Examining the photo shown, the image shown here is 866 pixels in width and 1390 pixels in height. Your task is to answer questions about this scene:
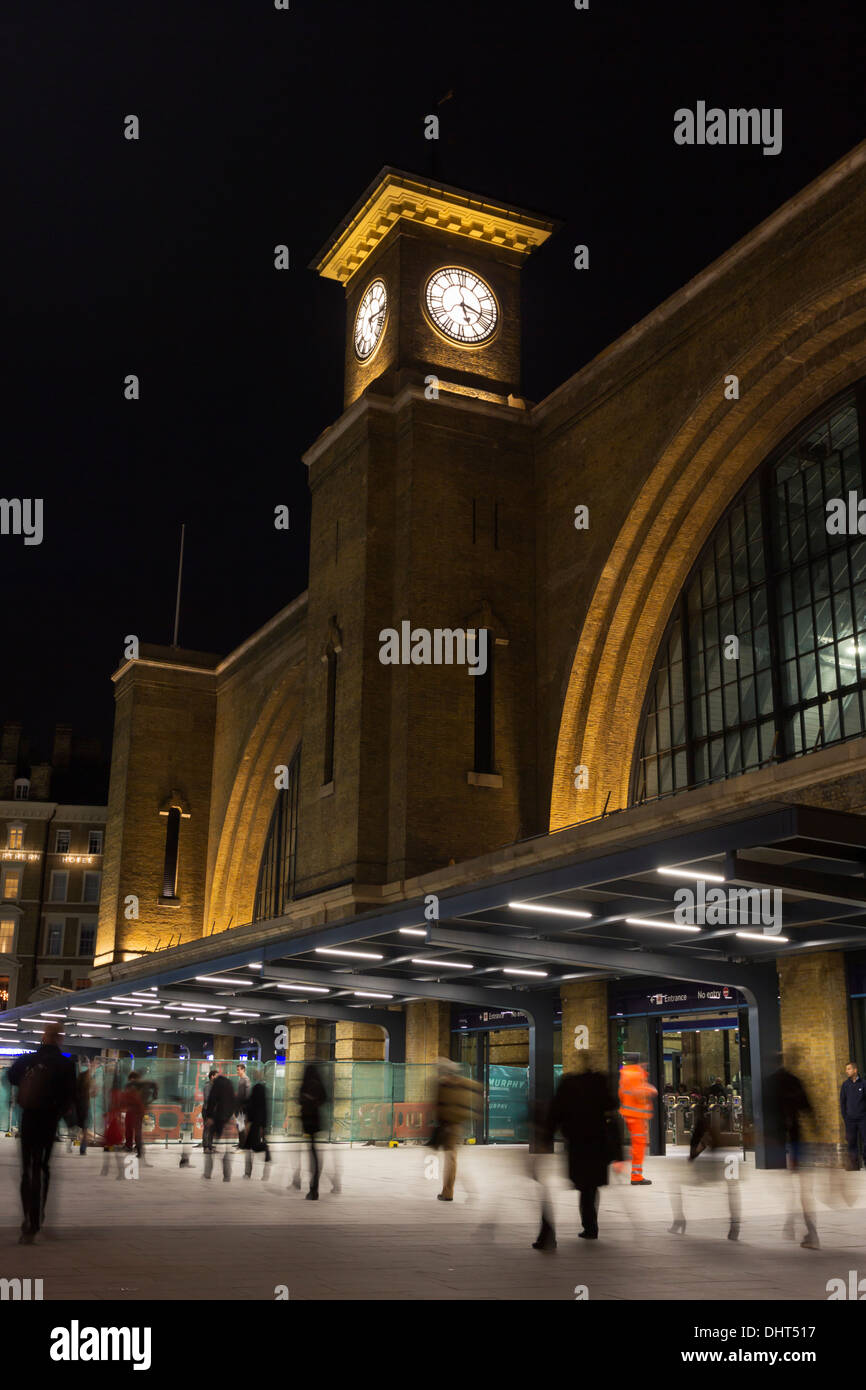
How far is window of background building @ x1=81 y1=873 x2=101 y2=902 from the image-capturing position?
77500 mm

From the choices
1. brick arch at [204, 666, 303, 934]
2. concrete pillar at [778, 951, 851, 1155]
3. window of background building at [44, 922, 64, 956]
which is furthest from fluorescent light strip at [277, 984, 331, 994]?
window of background building at [44, 922, 64, 956]

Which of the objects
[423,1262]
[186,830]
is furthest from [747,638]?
[186,830]

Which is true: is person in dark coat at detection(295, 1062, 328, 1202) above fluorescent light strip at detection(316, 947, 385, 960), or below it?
below

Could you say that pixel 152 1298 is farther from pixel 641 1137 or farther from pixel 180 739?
pixel 180 739

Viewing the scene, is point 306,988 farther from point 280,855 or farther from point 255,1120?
point 280,855

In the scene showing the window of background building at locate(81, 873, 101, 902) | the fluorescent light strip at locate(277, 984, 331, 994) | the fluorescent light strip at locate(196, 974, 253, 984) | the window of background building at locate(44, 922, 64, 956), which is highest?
the window of background building at locate(81, 873, 101, 902)

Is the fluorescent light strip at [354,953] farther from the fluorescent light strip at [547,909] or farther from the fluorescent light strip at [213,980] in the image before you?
the fluorescent light strip at [547,909]

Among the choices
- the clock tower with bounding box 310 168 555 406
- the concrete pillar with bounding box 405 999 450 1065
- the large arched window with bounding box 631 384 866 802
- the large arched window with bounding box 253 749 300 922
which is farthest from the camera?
the large arched window with bounding box 253 749 300 922

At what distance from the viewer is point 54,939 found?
252 ft

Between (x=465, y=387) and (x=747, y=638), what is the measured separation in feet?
38.2

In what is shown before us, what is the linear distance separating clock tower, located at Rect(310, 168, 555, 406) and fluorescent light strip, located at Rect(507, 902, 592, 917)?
19.3 meters

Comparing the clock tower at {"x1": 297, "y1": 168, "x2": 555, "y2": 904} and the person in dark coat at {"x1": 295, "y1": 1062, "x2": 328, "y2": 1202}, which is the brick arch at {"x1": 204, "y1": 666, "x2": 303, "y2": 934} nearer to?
the clock tower at {"x1": 297, "y1": 168, "x2": 555, "y2": 904}

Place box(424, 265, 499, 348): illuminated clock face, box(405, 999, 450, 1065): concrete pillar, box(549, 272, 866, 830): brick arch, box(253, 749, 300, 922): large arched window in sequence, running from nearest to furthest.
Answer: box(549, 272, 866, 830): brick arch → box(405, 999, 450, 1065): concrete pillar → box(424, 265, 499, 348): illuminated clock face → box(253, 749, 300, 922): large arched window

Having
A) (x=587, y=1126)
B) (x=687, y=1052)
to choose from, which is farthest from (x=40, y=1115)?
(x=687, y=1052)
